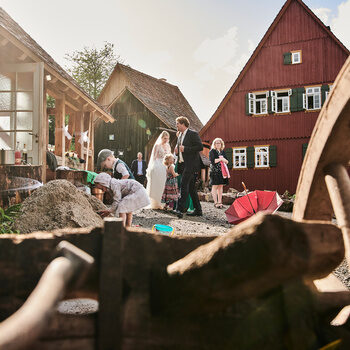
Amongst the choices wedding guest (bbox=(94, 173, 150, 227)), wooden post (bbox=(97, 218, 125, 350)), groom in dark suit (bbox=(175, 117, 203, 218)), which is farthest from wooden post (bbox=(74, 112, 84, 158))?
wooden post (bbox=(97, 218, 125, 350))

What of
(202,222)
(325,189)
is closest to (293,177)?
(202,222)

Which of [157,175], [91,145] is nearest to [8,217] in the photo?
[157,175]

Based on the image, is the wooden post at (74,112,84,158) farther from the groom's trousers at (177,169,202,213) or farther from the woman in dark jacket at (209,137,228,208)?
the groom's trousers at (177,169,202,213)

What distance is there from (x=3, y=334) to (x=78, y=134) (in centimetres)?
1216

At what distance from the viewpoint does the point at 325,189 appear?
3.92 ft

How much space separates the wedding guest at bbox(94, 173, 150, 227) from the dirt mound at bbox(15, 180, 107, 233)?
0.47 metres

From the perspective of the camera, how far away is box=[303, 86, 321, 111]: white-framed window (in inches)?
634

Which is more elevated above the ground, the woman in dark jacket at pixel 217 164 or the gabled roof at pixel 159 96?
the gabled roof at pixel 159 96

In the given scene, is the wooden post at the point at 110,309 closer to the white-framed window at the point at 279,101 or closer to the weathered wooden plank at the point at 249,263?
the weathered wooden plank at the point at 249,263

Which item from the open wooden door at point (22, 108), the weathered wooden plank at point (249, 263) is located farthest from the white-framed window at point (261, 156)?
the weathered wooden plank at point (249, 263)

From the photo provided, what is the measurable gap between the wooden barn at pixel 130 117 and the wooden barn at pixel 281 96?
5.39 m

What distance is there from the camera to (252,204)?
Answer: 5.77 meters

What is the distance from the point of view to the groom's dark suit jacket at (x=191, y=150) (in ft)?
22.9

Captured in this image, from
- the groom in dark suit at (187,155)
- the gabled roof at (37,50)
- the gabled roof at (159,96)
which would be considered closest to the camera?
the groom in dark suit at (187,155)
